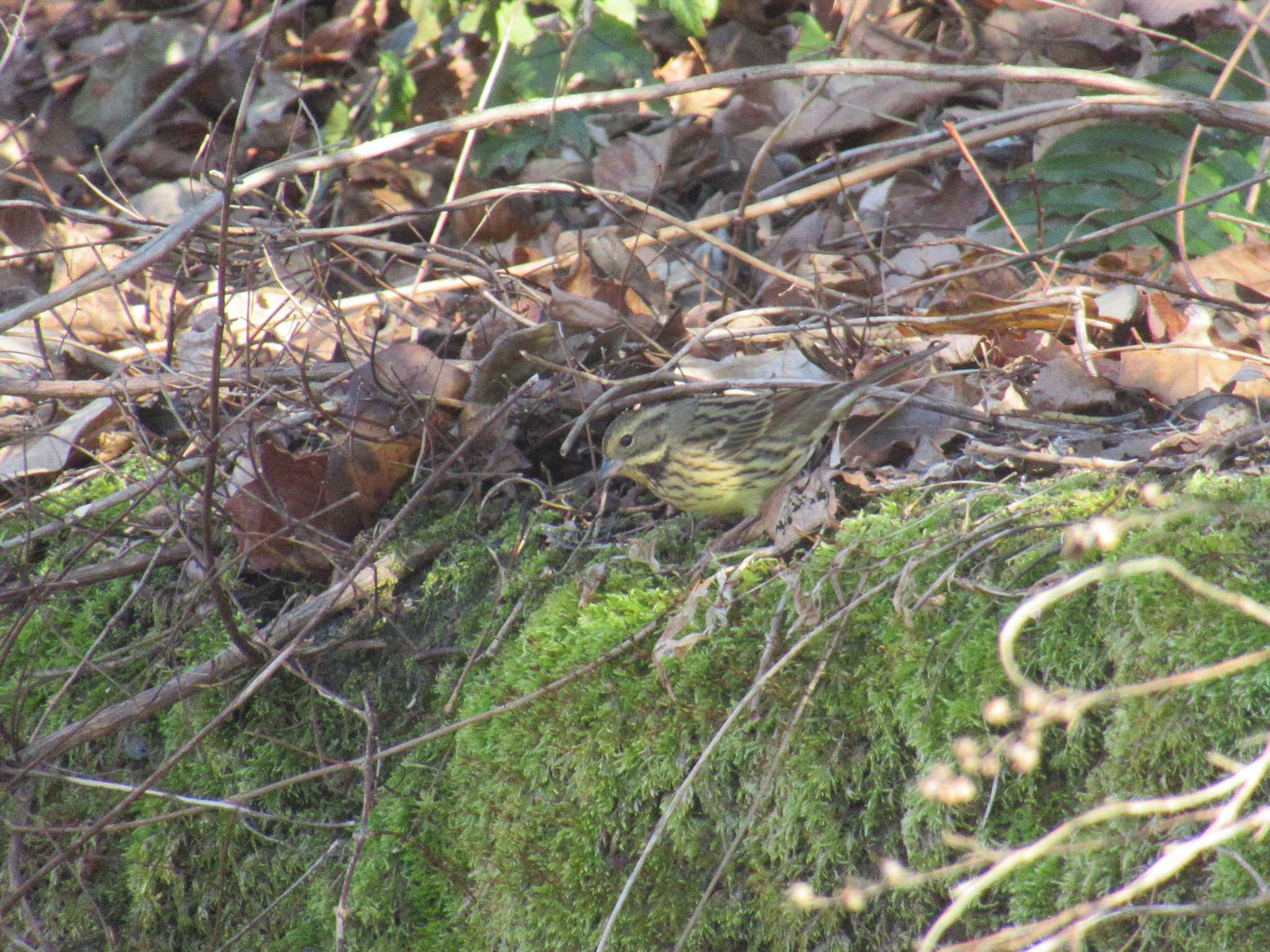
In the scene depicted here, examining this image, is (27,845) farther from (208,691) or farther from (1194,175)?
(1194,175)

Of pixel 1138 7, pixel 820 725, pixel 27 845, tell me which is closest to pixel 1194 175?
pixel 1138 7

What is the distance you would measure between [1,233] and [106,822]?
4447 millimetres

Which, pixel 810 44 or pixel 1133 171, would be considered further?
pixel 810 44

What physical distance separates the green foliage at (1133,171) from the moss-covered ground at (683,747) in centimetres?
218

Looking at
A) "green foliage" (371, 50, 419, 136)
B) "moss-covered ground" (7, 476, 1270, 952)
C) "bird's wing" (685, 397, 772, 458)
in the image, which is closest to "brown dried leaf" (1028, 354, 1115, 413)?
"moss-covered ground" (7, 476, 1270, 952)

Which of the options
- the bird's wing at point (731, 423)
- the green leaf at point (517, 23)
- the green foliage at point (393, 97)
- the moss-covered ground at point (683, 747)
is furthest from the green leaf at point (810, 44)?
the moss-covered ground at point (683, 747)

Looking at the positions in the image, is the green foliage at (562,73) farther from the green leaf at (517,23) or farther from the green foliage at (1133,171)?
the green foliage at (1133,171)

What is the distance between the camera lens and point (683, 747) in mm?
2934

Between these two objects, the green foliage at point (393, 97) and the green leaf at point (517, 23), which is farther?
the green foliage at point (393, 97)

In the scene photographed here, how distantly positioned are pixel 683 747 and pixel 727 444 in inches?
52.8

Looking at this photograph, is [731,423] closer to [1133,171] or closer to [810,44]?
[1133,171]

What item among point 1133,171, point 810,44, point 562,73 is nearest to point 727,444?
point 1133,171

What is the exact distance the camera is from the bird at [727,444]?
147 inches

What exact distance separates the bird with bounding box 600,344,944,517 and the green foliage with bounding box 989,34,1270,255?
1379 mm
